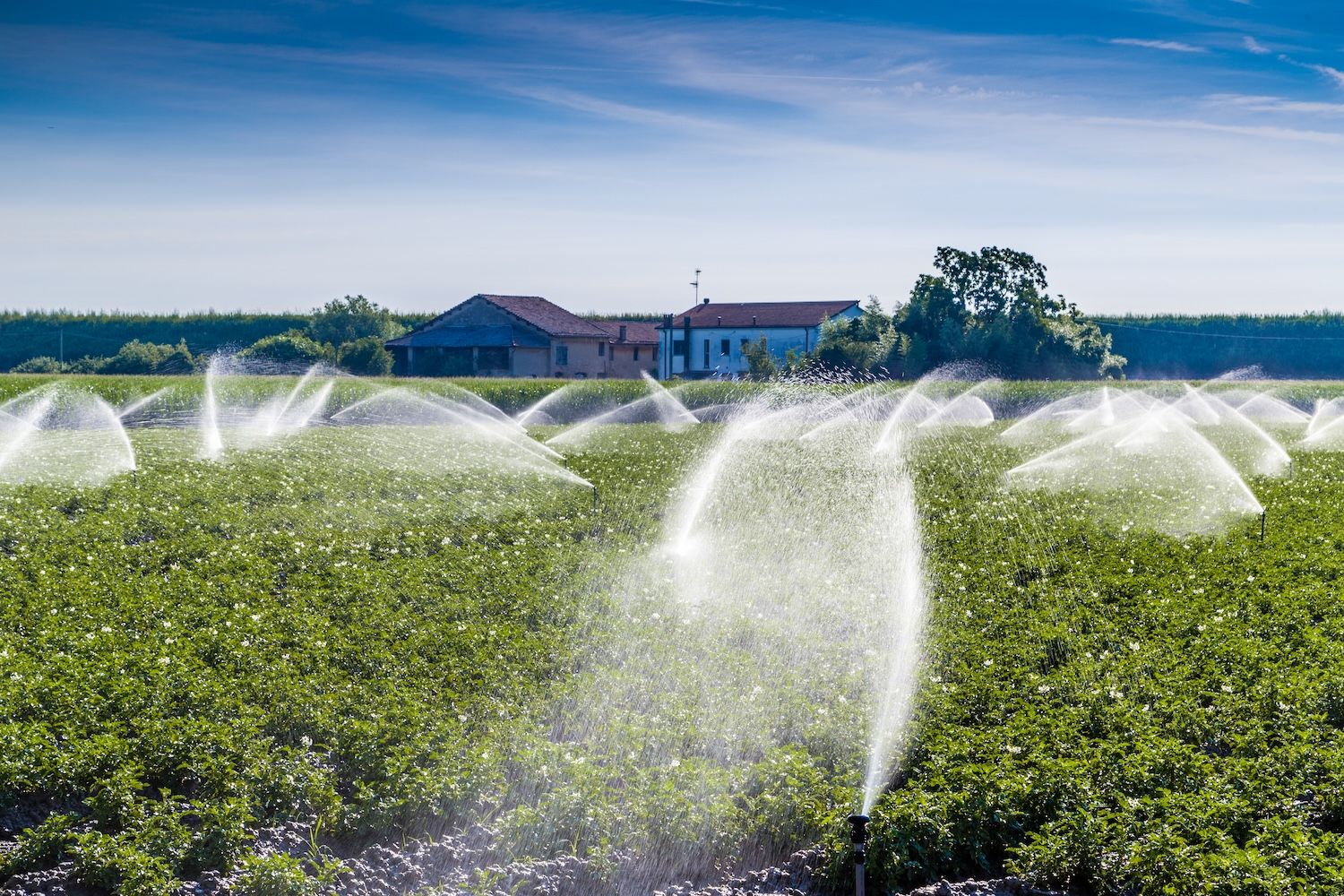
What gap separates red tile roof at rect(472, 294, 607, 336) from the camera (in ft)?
213

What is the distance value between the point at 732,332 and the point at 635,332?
6163 mm

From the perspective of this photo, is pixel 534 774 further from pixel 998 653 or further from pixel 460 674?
pixel 998 653

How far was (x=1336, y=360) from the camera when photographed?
84875 millimetres

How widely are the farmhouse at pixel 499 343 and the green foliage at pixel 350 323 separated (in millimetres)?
9843

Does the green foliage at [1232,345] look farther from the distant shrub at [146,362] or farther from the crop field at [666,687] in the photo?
the crop field at [666,687]

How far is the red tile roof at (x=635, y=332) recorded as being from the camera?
7138 centimetres

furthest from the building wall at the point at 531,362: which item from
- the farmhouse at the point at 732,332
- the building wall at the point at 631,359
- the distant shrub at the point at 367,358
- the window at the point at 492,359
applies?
the farmhouse at the point at 732,332

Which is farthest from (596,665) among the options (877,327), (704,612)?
(877,327)

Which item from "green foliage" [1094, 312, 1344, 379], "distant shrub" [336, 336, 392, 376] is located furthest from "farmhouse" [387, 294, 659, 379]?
"green foliage" [1094, 312, 1344, 379]

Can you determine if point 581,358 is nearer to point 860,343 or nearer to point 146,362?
point 860,343

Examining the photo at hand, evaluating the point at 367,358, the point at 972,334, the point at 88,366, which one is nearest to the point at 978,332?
the point at 972,334

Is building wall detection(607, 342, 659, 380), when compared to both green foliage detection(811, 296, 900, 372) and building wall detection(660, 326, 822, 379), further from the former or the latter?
green foliage detection(811, 296, 900, 372)

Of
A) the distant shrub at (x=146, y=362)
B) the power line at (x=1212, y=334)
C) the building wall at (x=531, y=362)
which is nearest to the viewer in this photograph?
the building wall at (x=531, y=362)

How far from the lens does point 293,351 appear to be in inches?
2741
